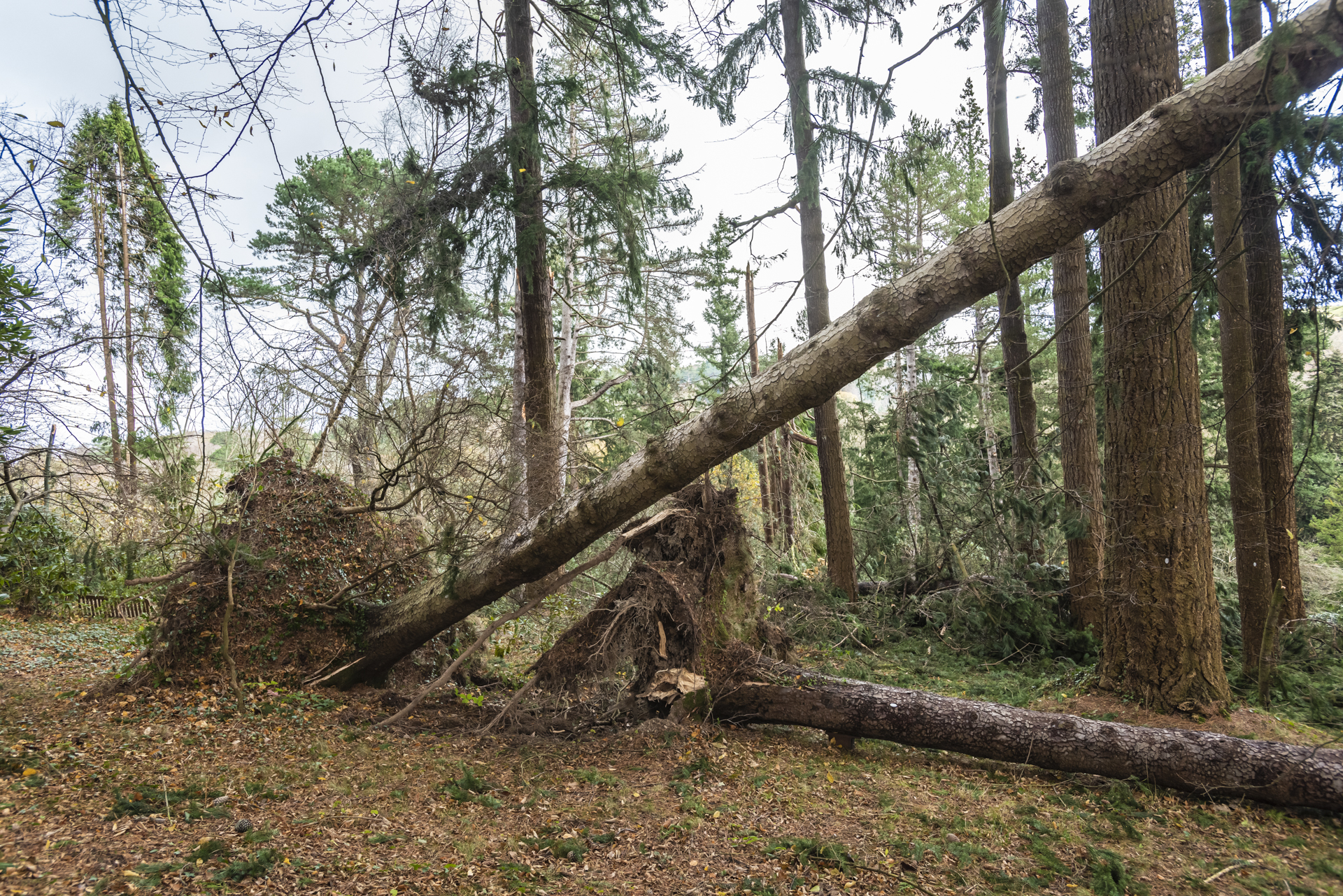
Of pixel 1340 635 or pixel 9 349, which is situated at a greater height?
pixel 9 349

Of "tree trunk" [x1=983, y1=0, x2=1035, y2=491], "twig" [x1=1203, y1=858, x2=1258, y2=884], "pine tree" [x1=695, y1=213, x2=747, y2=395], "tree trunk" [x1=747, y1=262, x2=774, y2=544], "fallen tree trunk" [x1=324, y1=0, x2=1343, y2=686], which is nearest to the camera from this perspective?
A: "fallen tree trunk" [x1=324, y1=0, x2=1343, y2=686]

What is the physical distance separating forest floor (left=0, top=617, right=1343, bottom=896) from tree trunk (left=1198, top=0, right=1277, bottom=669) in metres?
2.22

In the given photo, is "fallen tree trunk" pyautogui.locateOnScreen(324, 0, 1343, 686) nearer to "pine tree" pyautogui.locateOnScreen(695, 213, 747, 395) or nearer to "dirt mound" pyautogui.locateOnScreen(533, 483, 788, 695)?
"dirt mound" pyautogui.locateOnScreen(533, 483, 788, 695)

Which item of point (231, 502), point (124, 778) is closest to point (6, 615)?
point (231, 502)

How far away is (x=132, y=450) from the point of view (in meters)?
8.78

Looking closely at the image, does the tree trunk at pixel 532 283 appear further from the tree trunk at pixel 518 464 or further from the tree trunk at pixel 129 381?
the tree trunk at pixel 129 381

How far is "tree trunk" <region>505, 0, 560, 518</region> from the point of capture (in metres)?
8.24

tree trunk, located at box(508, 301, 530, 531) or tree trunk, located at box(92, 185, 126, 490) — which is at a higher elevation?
tree trunk, located at box(92, 185, 126, 490)

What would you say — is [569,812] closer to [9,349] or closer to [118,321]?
[9,349]

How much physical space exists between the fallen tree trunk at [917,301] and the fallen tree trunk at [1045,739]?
205cm

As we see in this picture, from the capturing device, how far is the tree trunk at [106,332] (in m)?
8.05

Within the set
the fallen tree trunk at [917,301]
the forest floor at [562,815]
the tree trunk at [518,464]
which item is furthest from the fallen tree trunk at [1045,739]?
the tree trunk at [518,464]

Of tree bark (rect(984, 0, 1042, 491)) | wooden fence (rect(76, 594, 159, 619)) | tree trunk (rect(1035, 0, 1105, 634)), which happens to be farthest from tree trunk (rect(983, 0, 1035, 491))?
wooden fence (rect(76, 594, 159, 619))

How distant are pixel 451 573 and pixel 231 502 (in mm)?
2479
